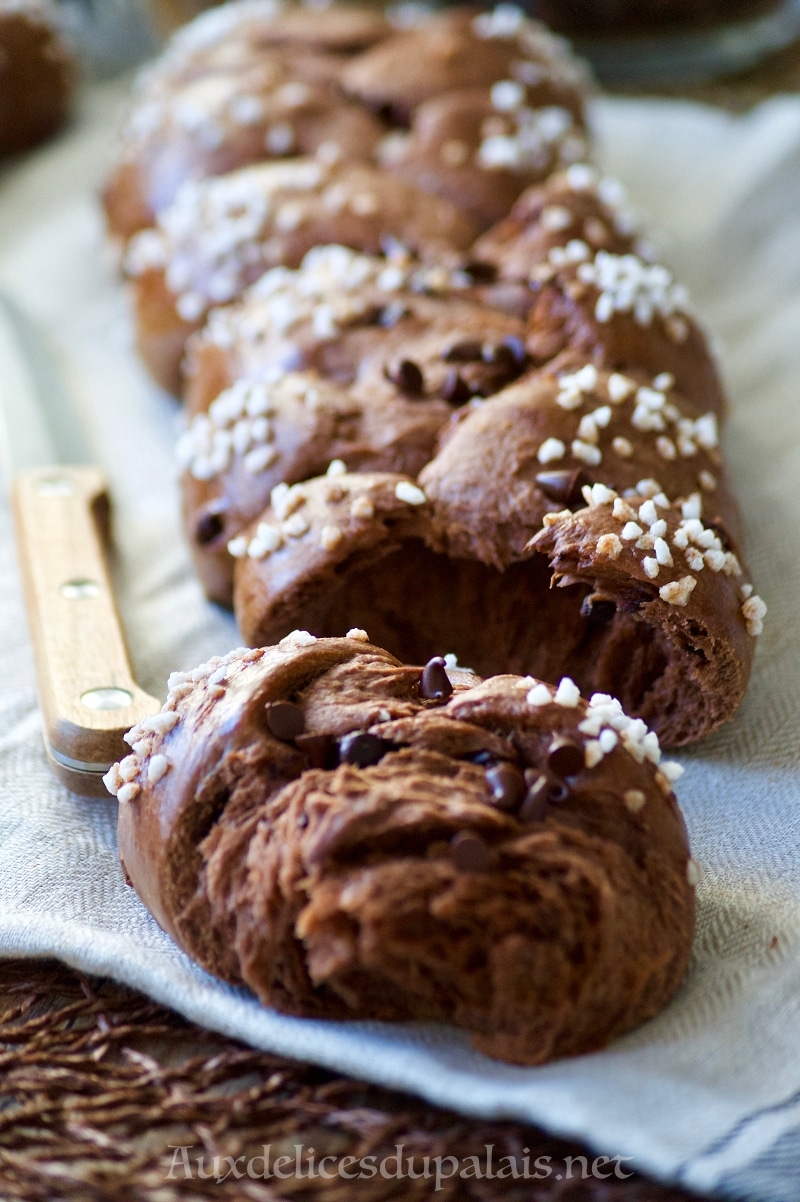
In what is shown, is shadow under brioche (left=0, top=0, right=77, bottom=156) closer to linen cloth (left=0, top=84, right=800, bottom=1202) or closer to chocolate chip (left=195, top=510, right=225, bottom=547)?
linen cloth (left=0, top=84, right=800, bottom=1202)

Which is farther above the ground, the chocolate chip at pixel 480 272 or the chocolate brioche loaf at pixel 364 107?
the chocolate brioche loaf at pixel 364 107

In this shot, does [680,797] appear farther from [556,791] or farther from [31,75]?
[31,75]

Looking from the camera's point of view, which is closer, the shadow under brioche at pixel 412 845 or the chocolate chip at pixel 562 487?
the shadow under brioche at pixel 412 845

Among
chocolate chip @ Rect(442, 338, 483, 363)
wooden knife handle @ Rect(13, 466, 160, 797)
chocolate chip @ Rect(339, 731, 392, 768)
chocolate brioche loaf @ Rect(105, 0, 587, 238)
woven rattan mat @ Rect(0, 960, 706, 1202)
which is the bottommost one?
woven rattan mat @ Rect(0, 960, 706, 1202)

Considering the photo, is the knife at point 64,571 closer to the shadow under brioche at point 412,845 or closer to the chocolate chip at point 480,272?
the shadow under brioche at point 412,845

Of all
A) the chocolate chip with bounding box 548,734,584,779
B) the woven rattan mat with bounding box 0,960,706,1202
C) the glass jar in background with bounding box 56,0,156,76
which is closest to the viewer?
the woven rattan mat with bounding box 0,960,706,1202

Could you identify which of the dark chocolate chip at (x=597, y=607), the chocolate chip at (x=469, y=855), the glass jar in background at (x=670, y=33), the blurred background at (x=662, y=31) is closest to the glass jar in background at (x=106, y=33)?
the blurred background at (x=662, y=31)

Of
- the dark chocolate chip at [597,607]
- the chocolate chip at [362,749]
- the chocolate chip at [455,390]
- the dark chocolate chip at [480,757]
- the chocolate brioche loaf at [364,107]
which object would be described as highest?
the chocolate brioche loaf at [364,107]

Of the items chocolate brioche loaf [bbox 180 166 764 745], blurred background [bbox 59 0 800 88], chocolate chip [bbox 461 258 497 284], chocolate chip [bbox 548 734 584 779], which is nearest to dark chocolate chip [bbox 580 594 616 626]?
chocolate brioche loaf [bbox 180 166 764 745]
